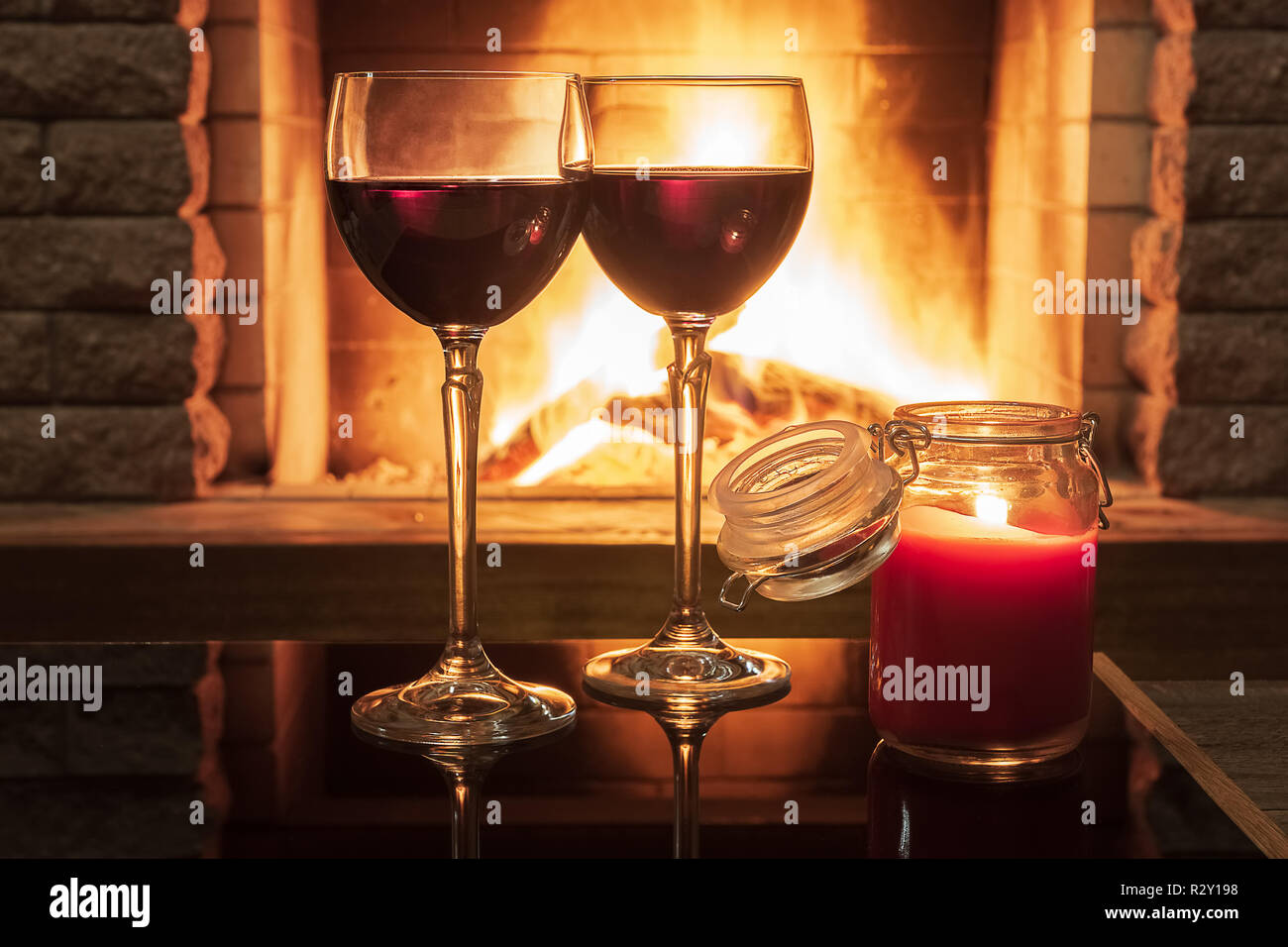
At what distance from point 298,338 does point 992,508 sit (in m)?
1.89

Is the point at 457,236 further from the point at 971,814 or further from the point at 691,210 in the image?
the point at 971,814

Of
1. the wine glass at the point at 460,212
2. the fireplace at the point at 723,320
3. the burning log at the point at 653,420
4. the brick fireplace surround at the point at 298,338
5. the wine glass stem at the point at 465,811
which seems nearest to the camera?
the wine glass stem at the point at 465,811

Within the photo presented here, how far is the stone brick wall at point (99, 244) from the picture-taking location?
210 centimetres

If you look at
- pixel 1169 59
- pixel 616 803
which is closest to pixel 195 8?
pixel 1169 59

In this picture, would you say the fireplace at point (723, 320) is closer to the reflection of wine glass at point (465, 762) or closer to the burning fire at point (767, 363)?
the burning fire at point (767, 363)

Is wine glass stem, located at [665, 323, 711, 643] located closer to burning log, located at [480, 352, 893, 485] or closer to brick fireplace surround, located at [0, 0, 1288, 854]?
brick fireplace surround, located at [0, 0, 1288, 854]

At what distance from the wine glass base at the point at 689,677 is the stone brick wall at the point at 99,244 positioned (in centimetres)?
150

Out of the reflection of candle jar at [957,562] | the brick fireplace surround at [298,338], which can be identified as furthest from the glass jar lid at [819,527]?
the brick fireplace surround at [298,338]

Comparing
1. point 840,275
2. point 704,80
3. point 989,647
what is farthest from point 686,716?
point 840,275

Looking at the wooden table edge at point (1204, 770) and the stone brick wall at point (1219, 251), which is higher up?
the stone brick wall at point (1219, 251)

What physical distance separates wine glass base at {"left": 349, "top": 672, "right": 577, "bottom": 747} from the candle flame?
7.7 inches

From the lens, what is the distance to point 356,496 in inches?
89.1

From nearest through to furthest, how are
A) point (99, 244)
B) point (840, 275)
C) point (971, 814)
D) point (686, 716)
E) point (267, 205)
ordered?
point (971, 814) < point (686, 716) < point (99, 244) < point (267, 205) < point (840, 275)

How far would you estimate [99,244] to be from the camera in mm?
2123
